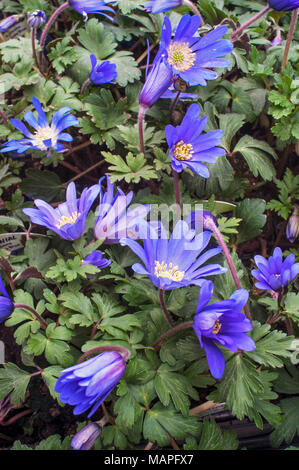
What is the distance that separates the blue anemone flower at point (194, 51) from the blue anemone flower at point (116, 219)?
1.27ft

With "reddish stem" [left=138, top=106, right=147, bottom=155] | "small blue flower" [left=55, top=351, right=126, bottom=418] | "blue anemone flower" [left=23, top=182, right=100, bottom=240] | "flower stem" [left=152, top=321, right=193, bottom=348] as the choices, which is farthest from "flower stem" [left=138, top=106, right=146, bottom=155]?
"small blue flower" [left=55, top=351, right=126, bottom=418]

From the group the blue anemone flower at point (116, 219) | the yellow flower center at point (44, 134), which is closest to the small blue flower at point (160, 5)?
the yellow flower center at point (44, 134)

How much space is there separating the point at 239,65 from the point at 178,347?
0.96 m

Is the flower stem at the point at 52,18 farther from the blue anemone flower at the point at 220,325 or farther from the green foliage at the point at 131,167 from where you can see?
the blue anemone flower at the point at 220,325

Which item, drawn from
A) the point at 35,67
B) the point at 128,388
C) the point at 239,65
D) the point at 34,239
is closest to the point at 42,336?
the point at 128,388

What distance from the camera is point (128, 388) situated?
1.06 meters

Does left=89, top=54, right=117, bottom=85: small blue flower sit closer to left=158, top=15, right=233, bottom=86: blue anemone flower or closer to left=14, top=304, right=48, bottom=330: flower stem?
left=158, top=15, right=233, bottom=86: blue anemone flower

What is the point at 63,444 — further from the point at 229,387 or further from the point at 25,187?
the point at 25,187

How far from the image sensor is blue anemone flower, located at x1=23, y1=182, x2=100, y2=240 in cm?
116

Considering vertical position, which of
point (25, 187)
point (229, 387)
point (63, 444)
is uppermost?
point (25, 187)

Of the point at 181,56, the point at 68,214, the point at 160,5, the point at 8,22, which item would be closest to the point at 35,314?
the point at 68,214

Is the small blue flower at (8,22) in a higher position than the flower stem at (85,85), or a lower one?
higher

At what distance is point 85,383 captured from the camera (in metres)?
0.87

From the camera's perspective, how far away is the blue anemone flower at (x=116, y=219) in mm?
1191
